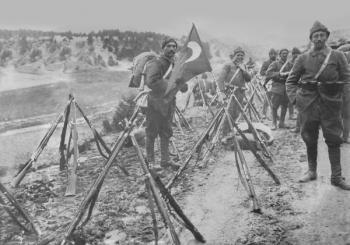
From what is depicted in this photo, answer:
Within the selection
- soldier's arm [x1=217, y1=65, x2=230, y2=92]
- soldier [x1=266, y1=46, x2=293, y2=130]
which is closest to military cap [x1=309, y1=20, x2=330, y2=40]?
soldier's arm [x1=217, y1=65, x2=230, y2=92]

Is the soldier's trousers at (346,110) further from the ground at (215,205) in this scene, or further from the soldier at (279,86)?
the soldier at (279,86)

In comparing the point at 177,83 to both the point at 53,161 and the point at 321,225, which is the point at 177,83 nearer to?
the point at 321,225

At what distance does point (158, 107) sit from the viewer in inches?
280

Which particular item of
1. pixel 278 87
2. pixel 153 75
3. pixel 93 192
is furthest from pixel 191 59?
pixel 278 87

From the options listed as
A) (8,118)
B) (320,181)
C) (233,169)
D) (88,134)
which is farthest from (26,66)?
(320,181)

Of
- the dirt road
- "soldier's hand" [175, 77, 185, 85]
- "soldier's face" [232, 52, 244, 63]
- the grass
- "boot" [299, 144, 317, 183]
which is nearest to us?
the dirt road

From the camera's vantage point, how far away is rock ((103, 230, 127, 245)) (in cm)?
459

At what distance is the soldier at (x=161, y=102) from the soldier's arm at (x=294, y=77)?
1.66 meters

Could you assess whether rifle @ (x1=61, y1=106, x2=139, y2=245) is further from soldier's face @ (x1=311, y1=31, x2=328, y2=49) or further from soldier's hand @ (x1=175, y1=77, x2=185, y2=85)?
soldier's face @ (x1=311, y1=31, x2=328, y2=49)

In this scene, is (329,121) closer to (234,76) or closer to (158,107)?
(158,107)

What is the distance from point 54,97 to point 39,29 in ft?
67.7

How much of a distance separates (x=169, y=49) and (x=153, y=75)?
Answer: 524mm

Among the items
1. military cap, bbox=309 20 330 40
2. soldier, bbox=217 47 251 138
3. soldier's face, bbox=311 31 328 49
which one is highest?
military cap, bbox=309 20 330 40

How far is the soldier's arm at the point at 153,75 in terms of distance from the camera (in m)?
6.86
